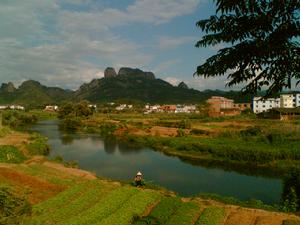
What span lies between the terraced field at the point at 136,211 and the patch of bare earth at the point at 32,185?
5.03 ft

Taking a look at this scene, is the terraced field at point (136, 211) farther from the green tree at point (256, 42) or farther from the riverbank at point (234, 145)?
the riverbank at point (234, 145)

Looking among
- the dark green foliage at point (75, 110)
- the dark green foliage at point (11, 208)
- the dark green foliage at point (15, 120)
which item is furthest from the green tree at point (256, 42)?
→ the dark green foliage at point (75, 110)

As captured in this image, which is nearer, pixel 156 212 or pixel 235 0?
pixel 235 0

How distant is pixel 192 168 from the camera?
45312mm

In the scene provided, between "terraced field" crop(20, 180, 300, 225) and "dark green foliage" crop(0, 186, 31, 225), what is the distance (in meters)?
3.96

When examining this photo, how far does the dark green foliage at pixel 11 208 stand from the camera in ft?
37.4

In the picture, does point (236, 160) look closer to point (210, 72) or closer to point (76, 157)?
point (76, 157)

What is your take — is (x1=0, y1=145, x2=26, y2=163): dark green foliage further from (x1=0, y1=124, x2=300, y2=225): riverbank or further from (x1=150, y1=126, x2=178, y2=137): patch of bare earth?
(x1=150, y1=126, x2=178, y2=137): patch of bare earth

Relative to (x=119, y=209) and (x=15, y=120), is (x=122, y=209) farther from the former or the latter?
(x=15, y=120)

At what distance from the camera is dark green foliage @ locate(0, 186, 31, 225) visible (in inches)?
448

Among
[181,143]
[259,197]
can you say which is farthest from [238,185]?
[181,143]

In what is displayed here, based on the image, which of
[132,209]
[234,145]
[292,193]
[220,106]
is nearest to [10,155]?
[132,209]

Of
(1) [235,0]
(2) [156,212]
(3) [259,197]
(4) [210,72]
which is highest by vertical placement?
(1) [235,0]

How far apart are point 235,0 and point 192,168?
3955 centimetres
